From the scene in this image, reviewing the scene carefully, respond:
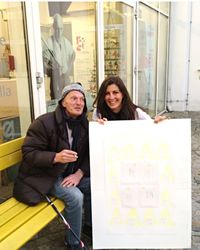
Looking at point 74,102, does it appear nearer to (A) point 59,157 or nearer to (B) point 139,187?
(A) point 59,157

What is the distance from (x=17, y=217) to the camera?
179 centimetres

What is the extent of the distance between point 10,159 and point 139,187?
970 millimetres

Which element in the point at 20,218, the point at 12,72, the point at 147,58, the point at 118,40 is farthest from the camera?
the point at 147,58

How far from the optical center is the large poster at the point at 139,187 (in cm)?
179

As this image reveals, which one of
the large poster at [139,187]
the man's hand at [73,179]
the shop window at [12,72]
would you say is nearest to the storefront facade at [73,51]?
the shop window at [12,72]

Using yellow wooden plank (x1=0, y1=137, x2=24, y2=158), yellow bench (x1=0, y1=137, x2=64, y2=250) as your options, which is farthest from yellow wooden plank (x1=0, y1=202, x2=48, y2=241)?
yellow wooden plank (x1=0, y1=137, x2=24, y2=158)

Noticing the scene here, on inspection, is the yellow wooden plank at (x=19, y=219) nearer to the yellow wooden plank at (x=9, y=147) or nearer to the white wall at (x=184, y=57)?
the yellow wooden plank at (x=9, y=147)

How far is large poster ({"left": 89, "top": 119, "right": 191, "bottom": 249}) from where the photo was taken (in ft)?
5.87

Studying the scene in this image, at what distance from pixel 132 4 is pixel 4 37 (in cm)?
293

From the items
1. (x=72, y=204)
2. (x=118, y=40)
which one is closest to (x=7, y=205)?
(x=72, y=204)

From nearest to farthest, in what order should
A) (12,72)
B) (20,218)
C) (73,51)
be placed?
(20,218) < (12,72) < (73,51)

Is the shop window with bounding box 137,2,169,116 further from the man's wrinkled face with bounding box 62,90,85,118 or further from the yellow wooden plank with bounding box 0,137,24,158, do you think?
the yellow wooden plank with bounding box 0,137,24,158

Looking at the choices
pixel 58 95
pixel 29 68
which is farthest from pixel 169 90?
pixel 29 68

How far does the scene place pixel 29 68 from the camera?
102 inches
